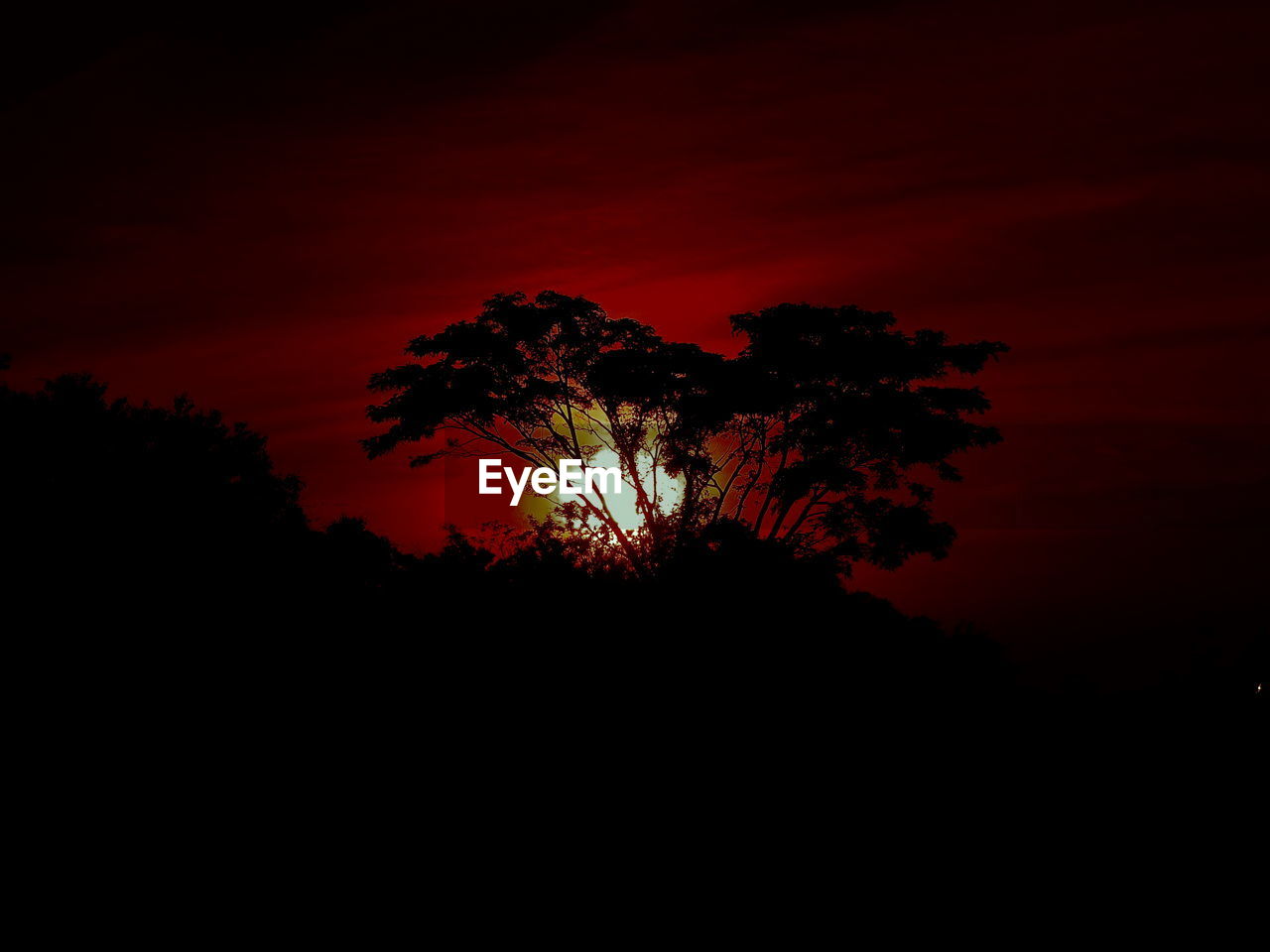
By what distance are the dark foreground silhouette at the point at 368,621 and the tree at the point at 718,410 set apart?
26.6 feet

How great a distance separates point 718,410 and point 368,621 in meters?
14.7

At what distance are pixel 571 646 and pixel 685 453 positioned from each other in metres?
14.6

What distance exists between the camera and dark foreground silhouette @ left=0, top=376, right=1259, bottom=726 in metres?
14.1

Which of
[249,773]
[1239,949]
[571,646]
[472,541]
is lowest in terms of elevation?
[1239,949]

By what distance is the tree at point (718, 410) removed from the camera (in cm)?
2925

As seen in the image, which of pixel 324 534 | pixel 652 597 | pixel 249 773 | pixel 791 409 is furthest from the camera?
pixel 791 409

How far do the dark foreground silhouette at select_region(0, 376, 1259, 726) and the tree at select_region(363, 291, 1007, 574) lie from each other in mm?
8097

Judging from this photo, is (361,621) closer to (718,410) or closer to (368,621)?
(368,621)

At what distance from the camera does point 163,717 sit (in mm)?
13031

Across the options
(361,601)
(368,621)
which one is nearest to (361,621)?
(368,621)

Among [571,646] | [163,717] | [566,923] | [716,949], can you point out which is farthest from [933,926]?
[163,717]

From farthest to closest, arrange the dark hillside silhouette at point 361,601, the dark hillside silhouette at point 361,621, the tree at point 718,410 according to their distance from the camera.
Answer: the tree at point 718,410 → the dark hillside silhouette at point 361,601 → the dark hillside silhouette at point 361,621

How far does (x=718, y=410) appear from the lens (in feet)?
95.0

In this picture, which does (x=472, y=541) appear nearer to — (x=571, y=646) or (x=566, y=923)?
(x=571, y=646)
